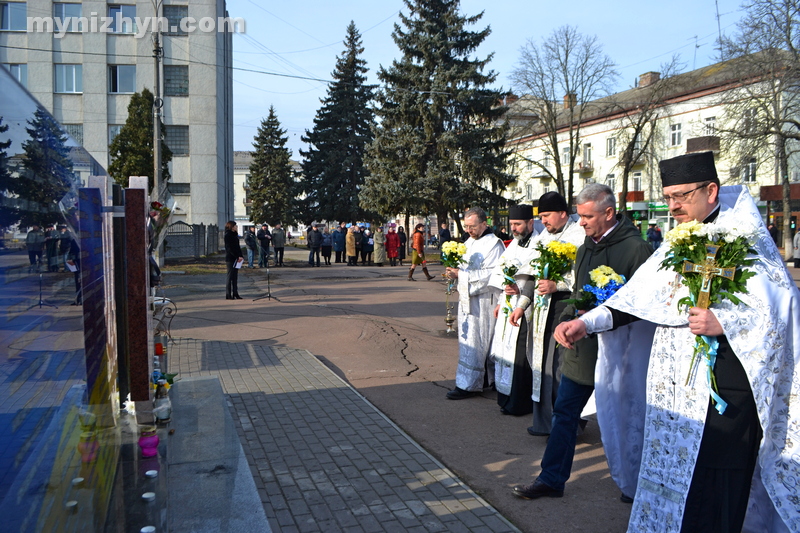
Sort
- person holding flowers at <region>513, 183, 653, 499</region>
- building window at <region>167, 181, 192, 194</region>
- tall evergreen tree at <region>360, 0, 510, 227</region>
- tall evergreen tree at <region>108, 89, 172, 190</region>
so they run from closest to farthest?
person holding flowers at <region>513, 183, 653, 499</region>
tall evergreen tree at <region>108, 89, 172, 190</region>
tall evergreen tree at <region>360, 0, 510, 227</region>
building window at <region>167, 181, 192, 194</region>

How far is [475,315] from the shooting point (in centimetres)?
704

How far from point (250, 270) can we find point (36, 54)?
18765 mm

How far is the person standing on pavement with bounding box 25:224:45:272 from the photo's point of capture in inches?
82.4

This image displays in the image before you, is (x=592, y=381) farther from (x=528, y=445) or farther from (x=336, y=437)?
(x=336, y=437)

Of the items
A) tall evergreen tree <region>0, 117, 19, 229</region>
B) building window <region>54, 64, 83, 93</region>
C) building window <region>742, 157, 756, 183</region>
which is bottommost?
tall evergreen tree <region>0, 117, 19, 229</region>

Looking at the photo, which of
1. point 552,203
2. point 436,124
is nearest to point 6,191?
point 552,203

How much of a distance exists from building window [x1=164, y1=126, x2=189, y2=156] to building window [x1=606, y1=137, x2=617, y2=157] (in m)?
30.1

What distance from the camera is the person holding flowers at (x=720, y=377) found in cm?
308

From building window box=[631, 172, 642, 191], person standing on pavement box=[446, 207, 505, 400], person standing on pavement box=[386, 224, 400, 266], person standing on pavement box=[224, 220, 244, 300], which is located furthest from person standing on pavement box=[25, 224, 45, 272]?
building window box=[631, 172, 642, 191]

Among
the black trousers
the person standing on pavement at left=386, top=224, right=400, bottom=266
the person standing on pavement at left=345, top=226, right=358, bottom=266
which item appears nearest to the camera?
the black trousers

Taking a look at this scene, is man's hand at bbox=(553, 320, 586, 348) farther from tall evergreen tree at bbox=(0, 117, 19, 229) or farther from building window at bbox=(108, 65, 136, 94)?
building window at bbox=(108, 65, 136, 94)

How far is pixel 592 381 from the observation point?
4305 mm

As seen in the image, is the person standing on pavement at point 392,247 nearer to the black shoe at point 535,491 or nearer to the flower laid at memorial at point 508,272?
the flower laid at memorial at point 508,272

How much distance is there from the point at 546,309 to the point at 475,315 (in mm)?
1559
